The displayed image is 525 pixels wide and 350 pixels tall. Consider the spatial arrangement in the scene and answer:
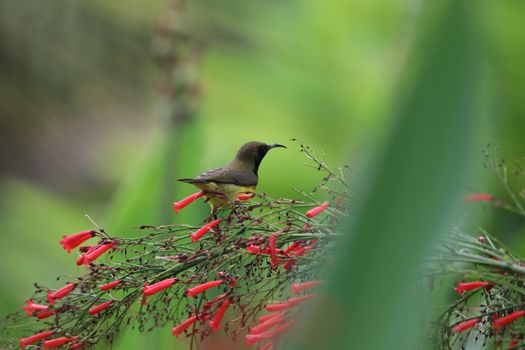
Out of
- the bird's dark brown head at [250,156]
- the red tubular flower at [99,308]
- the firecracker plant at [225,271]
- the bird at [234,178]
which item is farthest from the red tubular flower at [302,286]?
the bird's dark brown head at [250,156]

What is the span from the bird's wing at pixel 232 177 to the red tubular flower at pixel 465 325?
0.36 m

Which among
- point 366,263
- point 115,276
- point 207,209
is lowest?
point 207,209

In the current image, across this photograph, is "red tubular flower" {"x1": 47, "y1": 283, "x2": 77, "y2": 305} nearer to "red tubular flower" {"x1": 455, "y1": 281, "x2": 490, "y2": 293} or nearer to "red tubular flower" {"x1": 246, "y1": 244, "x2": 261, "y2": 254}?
"red tubular flower" {"x1": 246, "y1": 244, "x2": 261, "y2": 254}

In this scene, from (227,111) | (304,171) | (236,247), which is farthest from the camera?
(227,111)

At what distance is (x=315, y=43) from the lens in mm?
5750

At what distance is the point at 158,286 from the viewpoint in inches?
37.1

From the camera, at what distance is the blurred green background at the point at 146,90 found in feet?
15.6

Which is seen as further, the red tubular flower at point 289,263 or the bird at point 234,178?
the bird at point 234,178

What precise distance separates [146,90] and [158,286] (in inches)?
222

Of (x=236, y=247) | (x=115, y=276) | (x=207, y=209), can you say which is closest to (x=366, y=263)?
(x=236, y=247)

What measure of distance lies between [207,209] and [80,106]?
188 inches

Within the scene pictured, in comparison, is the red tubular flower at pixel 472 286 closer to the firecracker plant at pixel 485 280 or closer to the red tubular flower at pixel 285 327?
the firecracker plant at pixel 485 280

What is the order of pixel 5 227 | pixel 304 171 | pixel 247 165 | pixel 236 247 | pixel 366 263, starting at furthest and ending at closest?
pixel 5 227, pixel 304 171, pixel 247 165, pixel 236 247, pixel 366 263

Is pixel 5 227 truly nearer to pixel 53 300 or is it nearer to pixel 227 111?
pixel 227 111
